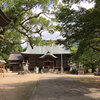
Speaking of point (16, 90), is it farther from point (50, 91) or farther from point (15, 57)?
point (15, 57)

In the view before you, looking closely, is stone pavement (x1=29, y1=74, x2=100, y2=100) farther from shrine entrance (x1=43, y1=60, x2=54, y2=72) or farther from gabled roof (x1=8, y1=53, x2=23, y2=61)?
gabled roof (x1=8, y1=53, x2=23, y2=61)

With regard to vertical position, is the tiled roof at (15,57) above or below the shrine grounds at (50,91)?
above

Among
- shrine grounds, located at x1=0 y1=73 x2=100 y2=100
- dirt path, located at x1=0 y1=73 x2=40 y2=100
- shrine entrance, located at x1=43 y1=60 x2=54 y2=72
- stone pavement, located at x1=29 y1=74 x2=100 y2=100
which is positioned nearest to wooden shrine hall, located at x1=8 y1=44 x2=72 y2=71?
shrine entrance, located at x1=43 y1=60 x2=54 y2=72

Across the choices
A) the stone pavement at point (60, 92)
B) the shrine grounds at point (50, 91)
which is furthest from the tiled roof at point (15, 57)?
the stone pavement at point (60, 92)

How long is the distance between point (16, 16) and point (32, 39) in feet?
15.5

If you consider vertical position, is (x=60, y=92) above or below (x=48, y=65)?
below

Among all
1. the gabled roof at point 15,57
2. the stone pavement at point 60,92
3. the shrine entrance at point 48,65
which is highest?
the gabled roof at point 15,57

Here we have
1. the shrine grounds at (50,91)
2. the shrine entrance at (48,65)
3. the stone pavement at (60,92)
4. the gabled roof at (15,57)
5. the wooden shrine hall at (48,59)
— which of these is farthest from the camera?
the gabled roof at (15,57)

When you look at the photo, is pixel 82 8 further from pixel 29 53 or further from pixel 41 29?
pixel 29 53

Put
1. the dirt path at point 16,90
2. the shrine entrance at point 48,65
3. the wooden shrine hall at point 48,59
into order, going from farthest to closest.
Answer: the wooden shrine hall at point 48,59 → the shrine entrance at point 48,65 → the dirt path at point 16,90

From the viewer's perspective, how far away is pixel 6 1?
57.8ft

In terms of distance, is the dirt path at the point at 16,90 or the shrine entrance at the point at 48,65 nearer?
the dirt path at the point at 16,90

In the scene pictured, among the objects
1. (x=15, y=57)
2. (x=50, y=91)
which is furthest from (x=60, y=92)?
(x=15, y=57)

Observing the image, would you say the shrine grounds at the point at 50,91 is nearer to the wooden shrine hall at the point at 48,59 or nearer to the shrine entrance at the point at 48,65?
the shrine entrance at the point at 48,65
